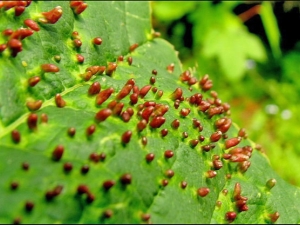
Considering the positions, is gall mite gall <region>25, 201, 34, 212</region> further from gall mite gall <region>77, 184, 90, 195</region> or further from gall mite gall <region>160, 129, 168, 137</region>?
gall mite gall <region>160, 129, 168, 137</region>

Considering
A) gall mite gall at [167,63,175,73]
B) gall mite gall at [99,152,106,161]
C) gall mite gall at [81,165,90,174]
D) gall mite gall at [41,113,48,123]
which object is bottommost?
gall mite gall at [167,63,175,73]

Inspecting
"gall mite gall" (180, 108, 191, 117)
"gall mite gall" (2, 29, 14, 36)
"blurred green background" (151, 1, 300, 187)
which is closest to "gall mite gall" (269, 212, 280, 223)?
"gall mite gall" (180, 108, 191, 117)

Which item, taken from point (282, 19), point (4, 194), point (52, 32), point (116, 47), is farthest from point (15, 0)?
point (282, 19)

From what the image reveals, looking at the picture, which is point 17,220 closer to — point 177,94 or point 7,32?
point 7,32

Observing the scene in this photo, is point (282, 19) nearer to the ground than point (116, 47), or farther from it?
nearer to the ground

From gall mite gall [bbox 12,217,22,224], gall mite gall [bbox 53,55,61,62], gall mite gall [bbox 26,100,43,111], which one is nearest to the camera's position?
gall mite gall [bbox 12,217,22,224]

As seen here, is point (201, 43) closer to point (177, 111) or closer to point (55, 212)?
point (177, 111)

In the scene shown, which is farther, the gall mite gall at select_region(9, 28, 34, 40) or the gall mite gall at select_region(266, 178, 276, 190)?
the gall mite gall at select_region(266, 178, 276, 190)

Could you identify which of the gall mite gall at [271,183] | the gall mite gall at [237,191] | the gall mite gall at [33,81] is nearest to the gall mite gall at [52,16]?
the gall mite gall at [33,81]

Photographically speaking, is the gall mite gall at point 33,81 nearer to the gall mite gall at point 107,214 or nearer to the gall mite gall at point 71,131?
the gall mite gall at point 71,131
